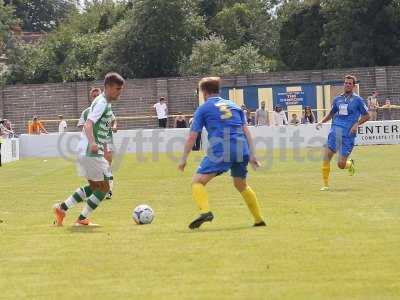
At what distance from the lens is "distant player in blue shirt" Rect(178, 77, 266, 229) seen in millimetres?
12555

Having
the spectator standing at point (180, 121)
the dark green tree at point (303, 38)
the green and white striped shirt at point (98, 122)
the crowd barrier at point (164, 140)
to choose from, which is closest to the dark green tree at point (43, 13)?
the dark green tree at point (303, 38)

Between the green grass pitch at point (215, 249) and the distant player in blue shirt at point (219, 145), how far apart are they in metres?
0.34

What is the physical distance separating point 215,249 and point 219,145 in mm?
2256

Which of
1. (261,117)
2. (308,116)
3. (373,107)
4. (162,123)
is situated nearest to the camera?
(261,117)

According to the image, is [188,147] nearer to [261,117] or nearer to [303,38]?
[261,117]

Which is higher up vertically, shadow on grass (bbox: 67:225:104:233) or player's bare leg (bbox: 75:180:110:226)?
player's bare leg (bbox: 75:180:110:226)

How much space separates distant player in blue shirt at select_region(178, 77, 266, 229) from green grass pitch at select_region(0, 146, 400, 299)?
1.12 ft

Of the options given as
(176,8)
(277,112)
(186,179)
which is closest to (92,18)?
(176,8)

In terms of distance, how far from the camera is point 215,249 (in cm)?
1052

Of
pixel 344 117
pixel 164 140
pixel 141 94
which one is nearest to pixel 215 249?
pixel 344 117

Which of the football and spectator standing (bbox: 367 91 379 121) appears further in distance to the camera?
spectator standing (bbox: 367 91 379 121)

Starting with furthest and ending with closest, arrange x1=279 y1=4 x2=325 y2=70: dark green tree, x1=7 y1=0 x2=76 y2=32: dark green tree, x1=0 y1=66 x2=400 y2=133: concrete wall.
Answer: x1=7 y1=0 x2=76 y2=32: dark green tree < x1=279 y1=4 x2=325 y2=70: dark green tree < x1=0 y1=66 x2=400 y2=133: concrete wall

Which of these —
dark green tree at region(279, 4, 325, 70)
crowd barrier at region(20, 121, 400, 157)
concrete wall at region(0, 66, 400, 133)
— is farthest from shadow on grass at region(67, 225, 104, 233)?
dark green tree at region(279, 4, 325, 70)

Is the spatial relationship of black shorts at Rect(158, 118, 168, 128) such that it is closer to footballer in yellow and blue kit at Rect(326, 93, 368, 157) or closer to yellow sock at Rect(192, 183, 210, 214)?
footballer in yellow and blue kit at Rect(326, 93, 368, 157)
